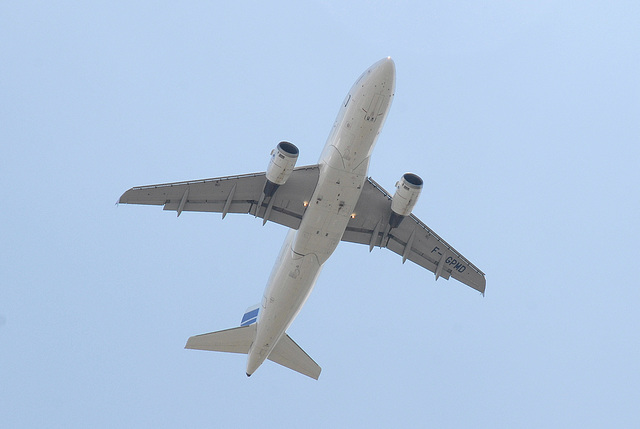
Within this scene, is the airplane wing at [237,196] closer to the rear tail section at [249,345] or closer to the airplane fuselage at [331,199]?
the airplane fuselage at [331,199]

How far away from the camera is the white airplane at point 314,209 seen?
30.1 m

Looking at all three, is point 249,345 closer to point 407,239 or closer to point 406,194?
point 407,239

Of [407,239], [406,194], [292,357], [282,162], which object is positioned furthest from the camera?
[292,357]

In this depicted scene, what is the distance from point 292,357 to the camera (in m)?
37.4

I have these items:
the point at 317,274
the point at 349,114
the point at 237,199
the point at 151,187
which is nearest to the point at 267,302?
the point at 317,274

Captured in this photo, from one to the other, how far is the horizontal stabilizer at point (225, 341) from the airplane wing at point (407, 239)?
22.4 feet

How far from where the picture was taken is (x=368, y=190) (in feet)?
111

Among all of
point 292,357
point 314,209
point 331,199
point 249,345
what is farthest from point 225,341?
point 331,199

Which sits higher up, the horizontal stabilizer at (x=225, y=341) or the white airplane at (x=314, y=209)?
the white airplane at (x=314, y=209)

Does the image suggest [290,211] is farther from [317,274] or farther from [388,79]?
[388,79]

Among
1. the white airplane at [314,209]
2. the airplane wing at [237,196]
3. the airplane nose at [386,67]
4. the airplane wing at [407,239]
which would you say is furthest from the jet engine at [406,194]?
the airplane nose at [386,67]

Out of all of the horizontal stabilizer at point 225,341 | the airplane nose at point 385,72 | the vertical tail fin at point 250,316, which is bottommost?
the horizontal stabilizer at point 225,341

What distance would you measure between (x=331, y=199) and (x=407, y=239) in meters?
6.69

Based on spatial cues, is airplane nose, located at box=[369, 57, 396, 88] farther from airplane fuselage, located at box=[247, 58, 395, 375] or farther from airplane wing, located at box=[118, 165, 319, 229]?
airplane wing, located at box=[118, 165, 319, 229]
